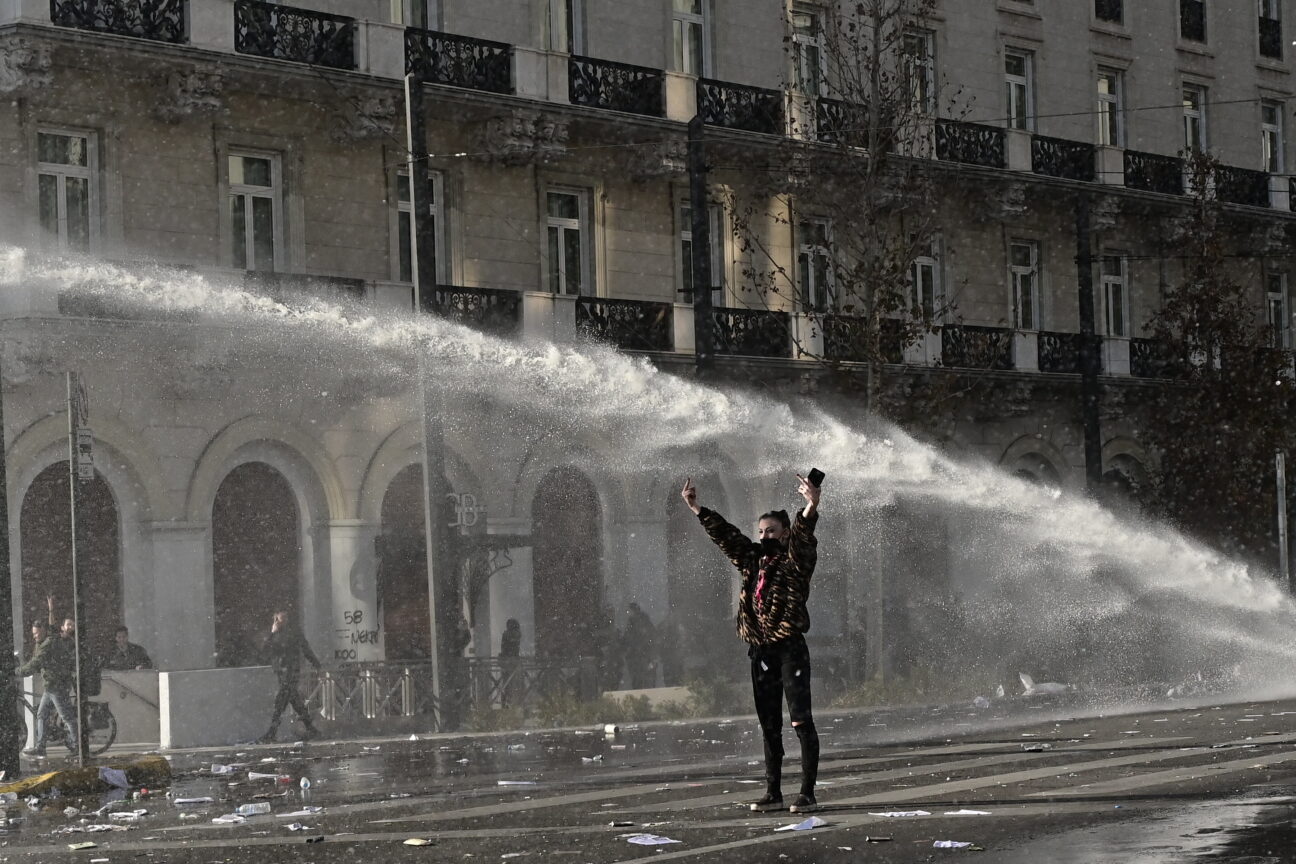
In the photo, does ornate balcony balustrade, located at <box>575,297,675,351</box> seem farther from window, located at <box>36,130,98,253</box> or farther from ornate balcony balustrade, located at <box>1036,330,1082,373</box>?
ornate balcony balustrade, located at <box>1036,330,1082,373</box>

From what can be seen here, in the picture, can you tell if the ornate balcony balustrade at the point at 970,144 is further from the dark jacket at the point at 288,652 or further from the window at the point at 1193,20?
the dark jacket at the point at 288,652

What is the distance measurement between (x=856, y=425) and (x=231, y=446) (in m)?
8.97

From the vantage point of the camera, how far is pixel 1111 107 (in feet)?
141

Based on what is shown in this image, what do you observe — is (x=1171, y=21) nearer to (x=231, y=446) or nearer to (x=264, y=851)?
(x=231, y=446)

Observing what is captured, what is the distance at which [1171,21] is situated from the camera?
44188 mm

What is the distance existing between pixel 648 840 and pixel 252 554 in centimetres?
1885

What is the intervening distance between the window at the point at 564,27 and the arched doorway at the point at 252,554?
8094mm

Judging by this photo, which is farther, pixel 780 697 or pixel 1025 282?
pixel 1025 282

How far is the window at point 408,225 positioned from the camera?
30.5 metres

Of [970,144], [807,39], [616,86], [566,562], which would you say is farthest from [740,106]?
[566,562]

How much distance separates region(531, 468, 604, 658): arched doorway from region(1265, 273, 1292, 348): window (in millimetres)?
19136

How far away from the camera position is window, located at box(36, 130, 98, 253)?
→ 87.9ft

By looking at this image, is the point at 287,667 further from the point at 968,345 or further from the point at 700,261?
the point at 968,345

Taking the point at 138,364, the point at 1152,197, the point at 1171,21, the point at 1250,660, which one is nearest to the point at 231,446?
the point at 138,364
